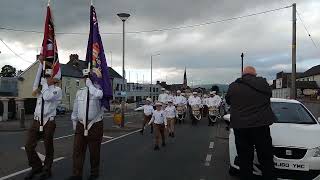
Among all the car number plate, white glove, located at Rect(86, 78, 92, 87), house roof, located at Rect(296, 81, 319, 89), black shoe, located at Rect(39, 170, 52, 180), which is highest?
house roof, located at Rect(296, 81, 319, 89)

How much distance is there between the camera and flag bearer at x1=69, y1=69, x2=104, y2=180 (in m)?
8.58

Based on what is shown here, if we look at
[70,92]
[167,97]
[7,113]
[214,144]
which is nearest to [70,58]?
[70,92]

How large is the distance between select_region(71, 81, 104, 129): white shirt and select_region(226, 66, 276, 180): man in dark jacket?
2.39 metres

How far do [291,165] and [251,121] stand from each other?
1.06 metres

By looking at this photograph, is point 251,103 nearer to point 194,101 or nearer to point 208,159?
point 208,159

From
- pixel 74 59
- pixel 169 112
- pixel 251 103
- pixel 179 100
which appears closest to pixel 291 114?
pixel 251 103

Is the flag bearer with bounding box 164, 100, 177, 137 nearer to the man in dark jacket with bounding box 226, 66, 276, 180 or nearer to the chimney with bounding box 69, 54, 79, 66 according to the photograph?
the man in dark jacket with bounding box 226, 66, 276, 180

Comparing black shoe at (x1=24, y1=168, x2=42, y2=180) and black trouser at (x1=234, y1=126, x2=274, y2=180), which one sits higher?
black trouser at (x1=234, y1=126, x2=274, y2=180)

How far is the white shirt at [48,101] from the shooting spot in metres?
9.09

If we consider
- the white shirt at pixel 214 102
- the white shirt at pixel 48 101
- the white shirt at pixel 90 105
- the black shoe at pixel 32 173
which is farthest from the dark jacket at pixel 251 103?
the white shirt at pixel 214 102

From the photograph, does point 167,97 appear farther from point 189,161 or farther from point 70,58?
point 70,58

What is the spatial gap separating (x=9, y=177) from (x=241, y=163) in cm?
450

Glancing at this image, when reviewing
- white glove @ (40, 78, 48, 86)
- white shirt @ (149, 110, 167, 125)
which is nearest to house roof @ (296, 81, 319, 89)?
white shirt @ (149, 110, 167, 125)

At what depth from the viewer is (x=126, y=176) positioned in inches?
379
